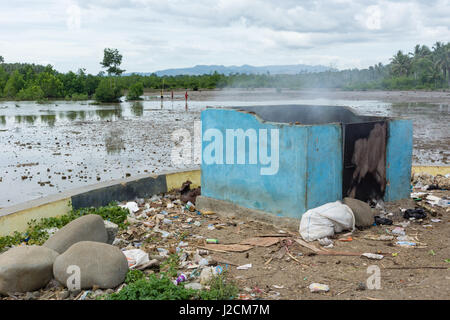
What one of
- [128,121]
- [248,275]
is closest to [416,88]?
[128,121]

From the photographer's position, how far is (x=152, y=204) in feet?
23.5

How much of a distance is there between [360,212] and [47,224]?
413cm

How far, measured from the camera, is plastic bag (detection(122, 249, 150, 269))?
4.64m

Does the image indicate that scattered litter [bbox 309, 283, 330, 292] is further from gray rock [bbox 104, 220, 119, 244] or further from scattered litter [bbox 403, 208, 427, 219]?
scattered litter [bbox 403, 208, 427, 219]

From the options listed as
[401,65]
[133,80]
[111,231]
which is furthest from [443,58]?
[111,231]

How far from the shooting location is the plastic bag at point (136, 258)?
15.2 ft

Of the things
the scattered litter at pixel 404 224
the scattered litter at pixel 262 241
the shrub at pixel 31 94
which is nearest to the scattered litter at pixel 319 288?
the scattered litter at pixel 262 241

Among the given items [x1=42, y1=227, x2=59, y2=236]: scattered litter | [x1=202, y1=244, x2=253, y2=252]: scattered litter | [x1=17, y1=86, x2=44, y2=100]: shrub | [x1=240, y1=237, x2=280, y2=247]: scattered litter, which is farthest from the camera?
[x1=17, y1=86, x2=44, y2=100]: shrub

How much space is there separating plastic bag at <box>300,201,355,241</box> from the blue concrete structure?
231 millimetres

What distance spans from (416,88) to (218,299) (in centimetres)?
6331

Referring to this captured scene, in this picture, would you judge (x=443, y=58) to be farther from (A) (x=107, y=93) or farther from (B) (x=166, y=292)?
(B) (x=166, y=292)

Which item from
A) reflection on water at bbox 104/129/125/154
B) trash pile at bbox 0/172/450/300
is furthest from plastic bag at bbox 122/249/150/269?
reflection on water at bbox 104/129/125/154

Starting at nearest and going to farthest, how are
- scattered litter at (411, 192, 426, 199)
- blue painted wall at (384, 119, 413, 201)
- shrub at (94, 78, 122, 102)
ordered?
blue painted wall at (384, 119, 413, 201) < scattered litter at (411, 192, 426, 199) < shrub at (94, 78, 122, 102)

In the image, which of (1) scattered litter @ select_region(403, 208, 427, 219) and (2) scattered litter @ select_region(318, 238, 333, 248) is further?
(1) scattered litter @ select_region(403, 208, 427, 219)
